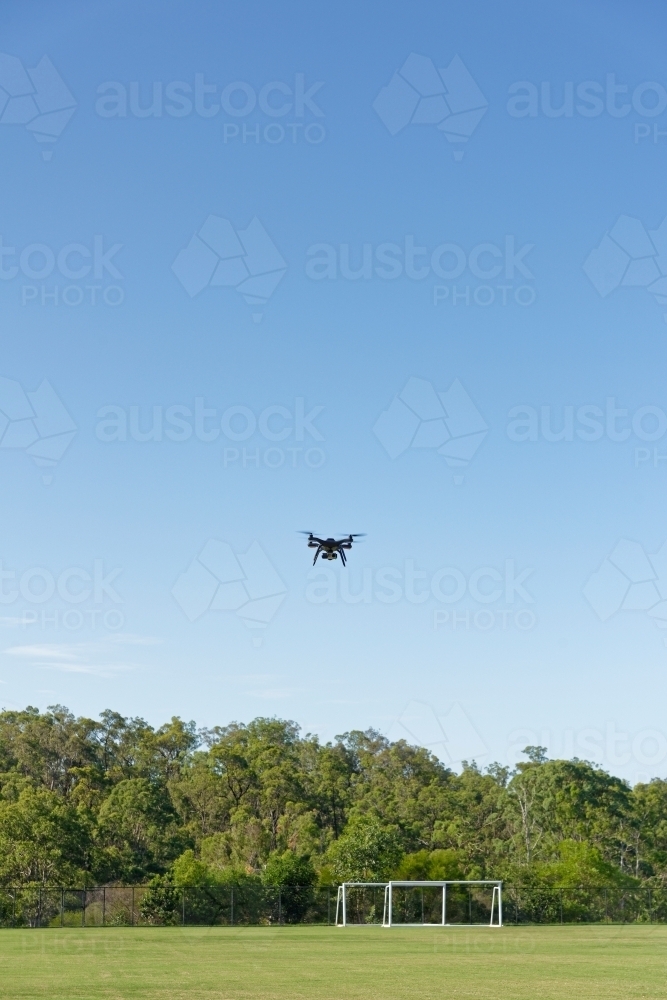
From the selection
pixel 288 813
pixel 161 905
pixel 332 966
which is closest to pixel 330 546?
pixel 332 966

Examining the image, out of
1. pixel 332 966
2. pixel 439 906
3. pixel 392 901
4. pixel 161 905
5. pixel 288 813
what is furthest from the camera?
pixel 288 813

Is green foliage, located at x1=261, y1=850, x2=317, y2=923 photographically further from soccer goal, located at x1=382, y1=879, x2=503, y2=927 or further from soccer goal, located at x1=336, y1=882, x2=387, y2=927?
soccer goal, located at x1=382, y1=879, x2=503, y2=927

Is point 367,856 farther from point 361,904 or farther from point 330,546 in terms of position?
point 330,546

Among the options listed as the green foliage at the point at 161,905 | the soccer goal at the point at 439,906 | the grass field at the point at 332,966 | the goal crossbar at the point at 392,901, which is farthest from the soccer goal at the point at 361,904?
the grass field at the point at 332,966

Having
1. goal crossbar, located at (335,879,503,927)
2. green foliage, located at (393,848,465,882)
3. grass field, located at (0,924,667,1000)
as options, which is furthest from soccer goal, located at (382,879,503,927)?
grass field, located at (0,924,667,1000)

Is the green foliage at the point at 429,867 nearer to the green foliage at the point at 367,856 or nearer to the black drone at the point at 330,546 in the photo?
the green foliage at the point at 367,856
